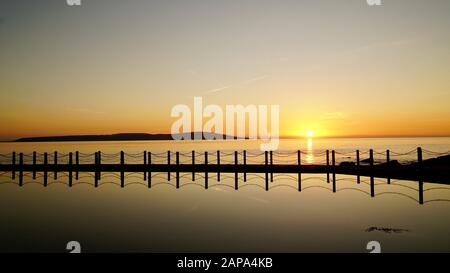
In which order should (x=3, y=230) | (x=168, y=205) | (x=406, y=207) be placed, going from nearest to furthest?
(x=3, y=230) → (x=406, y=207) → (x=168, y=205)

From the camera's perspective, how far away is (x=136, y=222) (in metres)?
14.7

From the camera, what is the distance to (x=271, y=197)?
19000mm

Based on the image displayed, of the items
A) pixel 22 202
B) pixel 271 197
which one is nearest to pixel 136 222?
pixel 271 197

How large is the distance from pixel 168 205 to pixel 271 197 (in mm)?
5257

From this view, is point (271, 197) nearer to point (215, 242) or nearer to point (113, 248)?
point (215, 242)

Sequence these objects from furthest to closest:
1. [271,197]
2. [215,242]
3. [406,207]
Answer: [271,197], [406,207], [215,242]

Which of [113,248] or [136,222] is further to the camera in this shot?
[136,222]
